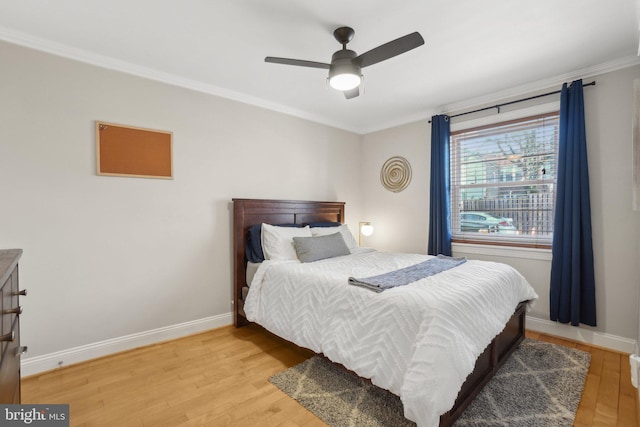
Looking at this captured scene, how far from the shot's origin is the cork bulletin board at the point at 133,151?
254cm

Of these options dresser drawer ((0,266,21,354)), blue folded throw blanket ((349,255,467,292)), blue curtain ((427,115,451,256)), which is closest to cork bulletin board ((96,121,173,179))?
dresser drawer ((0,266,21,354))

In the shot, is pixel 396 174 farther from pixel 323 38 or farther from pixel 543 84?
pixel 323 38

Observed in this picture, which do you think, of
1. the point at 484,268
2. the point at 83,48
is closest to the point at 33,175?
the point at 83,48

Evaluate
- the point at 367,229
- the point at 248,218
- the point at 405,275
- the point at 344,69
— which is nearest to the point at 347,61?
the point at 344,69

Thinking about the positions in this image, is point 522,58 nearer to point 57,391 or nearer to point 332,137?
point 332,137

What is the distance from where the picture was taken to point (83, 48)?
240 centimetres

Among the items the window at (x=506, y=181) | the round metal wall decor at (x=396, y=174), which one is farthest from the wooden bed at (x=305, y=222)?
the window at (x=506, y=181)

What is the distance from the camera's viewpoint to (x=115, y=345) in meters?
2.60

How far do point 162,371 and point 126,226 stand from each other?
1246 millimetres

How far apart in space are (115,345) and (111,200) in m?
1.24

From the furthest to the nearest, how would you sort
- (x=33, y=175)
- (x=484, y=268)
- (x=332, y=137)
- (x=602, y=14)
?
(x=332, y=137), (x=484, y=268), (x=33, y=175), (x=602, y=14)

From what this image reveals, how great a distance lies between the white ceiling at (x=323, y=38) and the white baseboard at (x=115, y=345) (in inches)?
92.1

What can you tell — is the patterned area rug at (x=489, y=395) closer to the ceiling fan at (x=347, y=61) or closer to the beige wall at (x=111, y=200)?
the beige wall at (x=111, y=200)

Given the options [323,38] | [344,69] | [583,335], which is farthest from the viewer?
[583,335]
